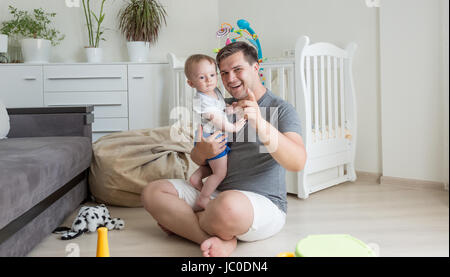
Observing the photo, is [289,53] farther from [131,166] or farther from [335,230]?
[335,230]

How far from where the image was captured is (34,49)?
2.75m

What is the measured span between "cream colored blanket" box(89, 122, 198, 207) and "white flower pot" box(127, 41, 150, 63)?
121 cm

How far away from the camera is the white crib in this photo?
182 cm

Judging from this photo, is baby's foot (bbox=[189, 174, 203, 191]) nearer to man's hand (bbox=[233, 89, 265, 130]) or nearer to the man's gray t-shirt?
the man's gray t-shirt

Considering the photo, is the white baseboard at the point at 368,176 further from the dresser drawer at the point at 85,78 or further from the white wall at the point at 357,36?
the dresser drawer at the point at 85,78

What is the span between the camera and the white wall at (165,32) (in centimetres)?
303

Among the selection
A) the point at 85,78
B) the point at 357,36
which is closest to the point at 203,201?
the point at 357,36

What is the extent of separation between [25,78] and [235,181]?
206 centimetres

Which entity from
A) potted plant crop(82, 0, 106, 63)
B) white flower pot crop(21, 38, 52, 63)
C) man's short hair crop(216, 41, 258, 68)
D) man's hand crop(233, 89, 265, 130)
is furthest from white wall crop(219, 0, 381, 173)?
white flower pot crop(21, 38, 52, 63)

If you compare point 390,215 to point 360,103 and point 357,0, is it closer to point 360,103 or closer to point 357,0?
point 360,103

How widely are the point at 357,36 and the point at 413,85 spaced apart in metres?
0.88

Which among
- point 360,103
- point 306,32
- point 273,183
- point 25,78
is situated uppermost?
point 306,32
